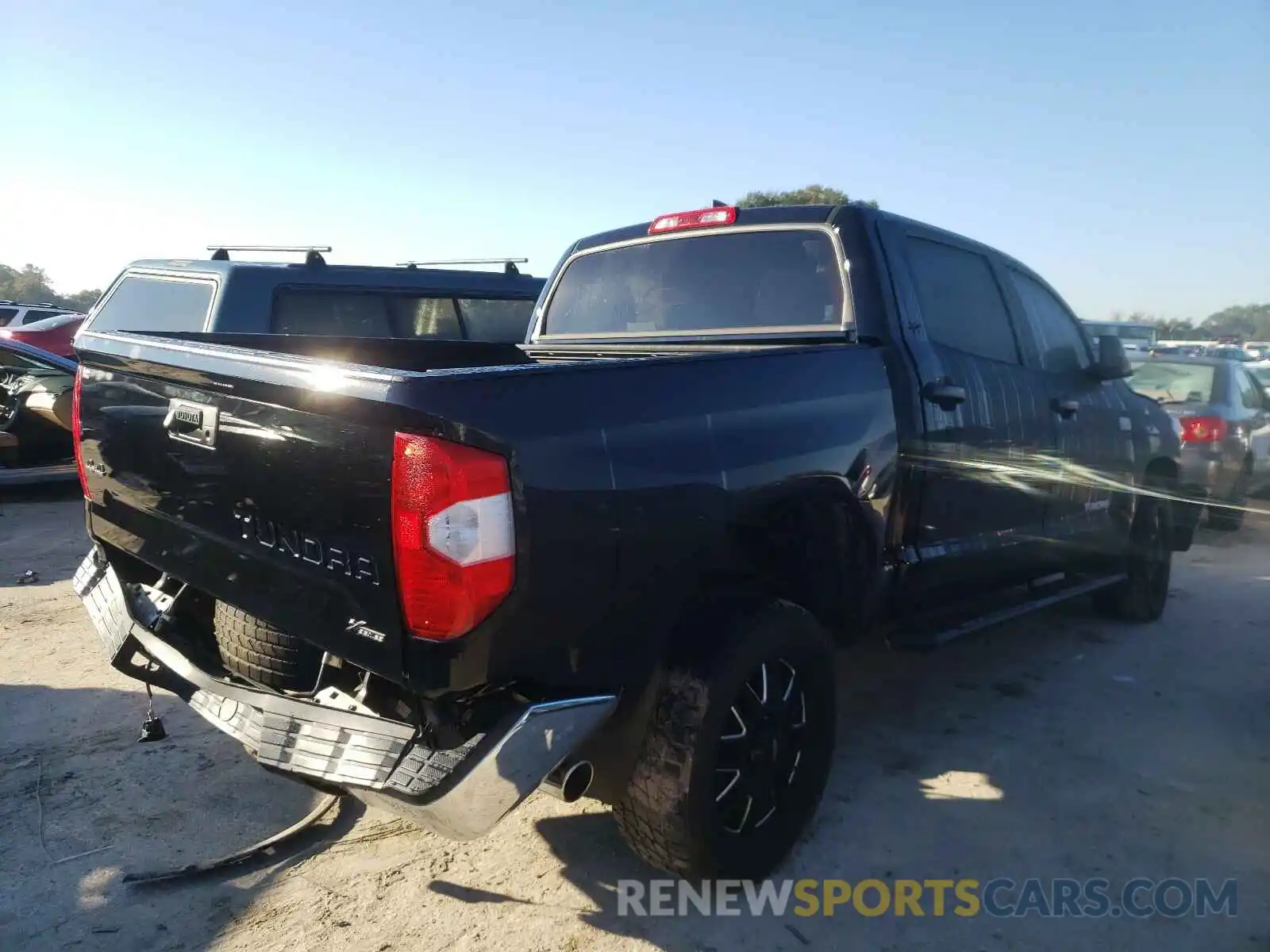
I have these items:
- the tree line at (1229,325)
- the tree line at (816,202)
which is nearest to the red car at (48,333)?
the tree line at (816,202)

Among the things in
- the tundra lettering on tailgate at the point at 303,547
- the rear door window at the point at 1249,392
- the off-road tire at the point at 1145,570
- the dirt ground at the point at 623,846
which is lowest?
the dirt ground at the point at 623,846

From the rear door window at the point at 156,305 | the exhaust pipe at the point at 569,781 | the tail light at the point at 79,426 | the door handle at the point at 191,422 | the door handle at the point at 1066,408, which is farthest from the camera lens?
the rear door window at the point at 156,305

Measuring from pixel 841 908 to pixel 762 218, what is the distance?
2.59 meters

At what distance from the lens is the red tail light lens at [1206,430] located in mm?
7742

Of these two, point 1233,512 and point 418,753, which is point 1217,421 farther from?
point 418,753

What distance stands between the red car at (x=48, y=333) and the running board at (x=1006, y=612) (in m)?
14.1

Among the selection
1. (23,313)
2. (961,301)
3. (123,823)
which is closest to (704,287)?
(961,301)

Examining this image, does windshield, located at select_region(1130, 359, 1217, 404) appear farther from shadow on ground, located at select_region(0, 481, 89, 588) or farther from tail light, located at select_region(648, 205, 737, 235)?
shadow on ground, located at select_region(0, 481, 89, 588)

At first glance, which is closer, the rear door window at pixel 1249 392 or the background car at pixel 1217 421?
the background car at pixel 1217 421

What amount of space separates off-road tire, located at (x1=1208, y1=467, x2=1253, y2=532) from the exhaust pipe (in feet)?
24.5

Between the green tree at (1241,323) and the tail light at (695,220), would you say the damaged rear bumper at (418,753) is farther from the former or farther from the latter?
the green tree at (1241,323)

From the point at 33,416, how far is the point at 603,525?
7.76 metres

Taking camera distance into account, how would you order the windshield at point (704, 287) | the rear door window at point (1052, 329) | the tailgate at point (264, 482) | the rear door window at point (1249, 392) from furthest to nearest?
1. the rear door window at point (1249, 392)
2. the rear door window at point (1052, 329)
3. the windshield at point (704, 287)
4. the tailgate at point (264, 482)

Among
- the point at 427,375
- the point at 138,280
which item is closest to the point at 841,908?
the point at 427,375
